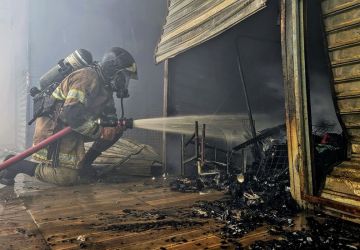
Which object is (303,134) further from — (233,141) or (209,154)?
(233,141)

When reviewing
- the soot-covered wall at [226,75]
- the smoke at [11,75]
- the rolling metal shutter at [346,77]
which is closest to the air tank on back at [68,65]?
the soot-covered wall at [226,75]

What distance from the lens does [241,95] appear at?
809cm

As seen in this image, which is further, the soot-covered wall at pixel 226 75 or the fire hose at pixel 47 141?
the soot-covered wall at pixel 226 75

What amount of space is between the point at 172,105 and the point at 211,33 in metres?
2.14

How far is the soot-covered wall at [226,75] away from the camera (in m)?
6.76

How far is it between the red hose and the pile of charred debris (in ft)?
7.01

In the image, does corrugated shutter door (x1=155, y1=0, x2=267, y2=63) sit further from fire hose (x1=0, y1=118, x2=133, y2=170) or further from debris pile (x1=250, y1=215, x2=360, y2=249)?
debris pile (x1=250, y1=215, x2=360, y2=249)

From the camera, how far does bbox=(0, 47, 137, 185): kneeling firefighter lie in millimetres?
5652

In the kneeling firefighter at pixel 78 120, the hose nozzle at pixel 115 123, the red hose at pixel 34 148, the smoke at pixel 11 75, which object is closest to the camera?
the red hose at pixel 34 148

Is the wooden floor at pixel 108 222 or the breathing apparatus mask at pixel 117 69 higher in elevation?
the breathing apparatus mask at pixel 117 69

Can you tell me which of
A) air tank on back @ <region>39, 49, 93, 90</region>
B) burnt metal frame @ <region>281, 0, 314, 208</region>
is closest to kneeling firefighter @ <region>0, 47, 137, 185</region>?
air tank on back @ <region>39, 49, 93, 90</region>

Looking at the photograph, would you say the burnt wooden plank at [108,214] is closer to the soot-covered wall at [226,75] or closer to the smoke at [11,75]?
the soot-covered wall at [226,75]

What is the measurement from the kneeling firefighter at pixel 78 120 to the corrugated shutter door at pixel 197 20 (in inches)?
40.2

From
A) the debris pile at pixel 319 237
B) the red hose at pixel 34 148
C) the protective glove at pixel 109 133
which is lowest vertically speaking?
the debris pile at pixel 319 237
